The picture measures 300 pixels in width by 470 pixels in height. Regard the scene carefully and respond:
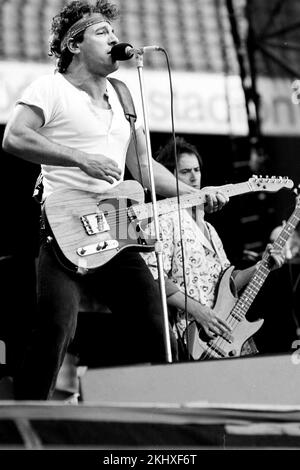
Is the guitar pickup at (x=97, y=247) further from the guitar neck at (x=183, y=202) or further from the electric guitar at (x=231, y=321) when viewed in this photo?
the electric guitar at (x=231, y=321)

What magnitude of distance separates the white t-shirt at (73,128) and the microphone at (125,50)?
9.5 inches

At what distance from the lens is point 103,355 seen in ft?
15.0

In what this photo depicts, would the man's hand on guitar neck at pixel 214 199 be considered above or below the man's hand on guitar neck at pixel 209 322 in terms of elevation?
above

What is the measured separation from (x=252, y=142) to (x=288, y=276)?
1018 millimetres

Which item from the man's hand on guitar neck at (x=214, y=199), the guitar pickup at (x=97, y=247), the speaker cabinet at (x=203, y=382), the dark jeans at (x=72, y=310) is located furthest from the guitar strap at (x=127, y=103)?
the speaker cabinet at (x=203, y=382)

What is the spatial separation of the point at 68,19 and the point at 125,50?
1.58 ft

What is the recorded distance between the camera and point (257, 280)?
4336 mm

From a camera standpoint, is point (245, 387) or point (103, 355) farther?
point (103, 355)

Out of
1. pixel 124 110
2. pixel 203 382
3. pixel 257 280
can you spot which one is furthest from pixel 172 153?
pixel 203 382

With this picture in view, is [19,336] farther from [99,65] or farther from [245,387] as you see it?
[245,387]

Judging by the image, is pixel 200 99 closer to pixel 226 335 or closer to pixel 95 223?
pixel 226 335

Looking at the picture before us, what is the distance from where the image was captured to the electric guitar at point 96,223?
145 inches
